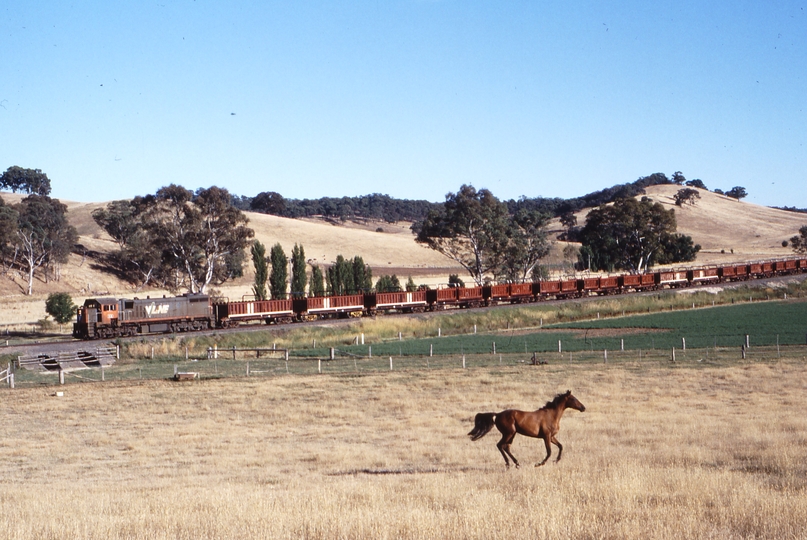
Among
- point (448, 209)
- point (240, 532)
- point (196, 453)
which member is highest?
point (448, 209)

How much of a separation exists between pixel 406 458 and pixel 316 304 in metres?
47.7

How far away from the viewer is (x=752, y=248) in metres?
181

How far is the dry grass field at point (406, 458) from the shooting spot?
34.7ft

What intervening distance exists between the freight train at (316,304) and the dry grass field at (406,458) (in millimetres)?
19367

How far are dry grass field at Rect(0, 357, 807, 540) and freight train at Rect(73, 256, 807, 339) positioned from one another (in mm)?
19367

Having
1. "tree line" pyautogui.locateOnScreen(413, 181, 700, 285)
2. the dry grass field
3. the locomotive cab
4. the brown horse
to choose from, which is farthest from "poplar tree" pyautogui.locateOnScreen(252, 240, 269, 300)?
the brown horse

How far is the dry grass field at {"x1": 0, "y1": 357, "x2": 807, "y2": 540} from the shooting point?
34.7 feet

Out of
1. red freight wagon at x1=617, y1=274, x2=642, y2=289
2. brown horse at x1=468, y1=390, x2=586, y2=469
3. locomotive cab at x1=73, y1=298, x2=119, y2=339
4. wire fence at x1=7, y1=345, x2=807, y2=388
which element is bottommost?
wire fence at x1=7, y1=345, x2=807, y2=388

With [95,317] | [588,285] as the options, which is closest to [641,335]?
[588,285]

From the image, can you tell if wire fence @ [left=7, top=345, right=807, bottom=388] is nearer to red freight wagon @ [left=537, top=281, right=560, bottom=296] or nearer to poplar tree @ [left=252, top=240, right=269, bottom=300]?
poplar tree @ [left=252, top=240, right=269, bottom=300]

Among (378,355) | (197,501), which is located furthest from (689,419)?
(378,355)

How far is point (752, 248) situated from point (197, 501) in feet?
613

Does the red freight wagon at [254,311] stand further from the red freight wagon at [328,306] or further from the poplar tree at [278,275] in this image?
the poplar tree at [278,275]

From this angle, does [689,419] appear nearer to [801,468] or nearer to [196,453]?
[801,468]
